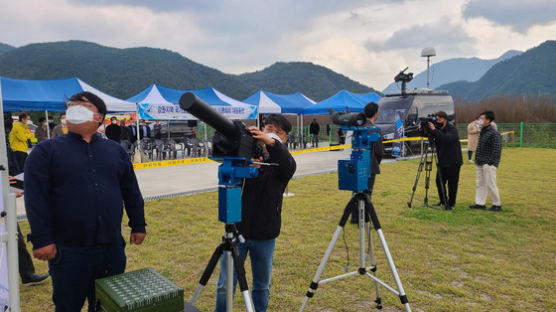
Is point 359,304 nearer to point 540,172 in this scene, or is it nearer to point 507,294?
point 507,294

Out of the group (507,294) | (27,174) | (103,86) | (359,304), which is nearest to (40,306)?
(27,174)

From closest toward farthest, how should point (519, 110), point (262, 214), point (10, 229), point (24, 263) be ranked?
1. point (10, 229)
2. point (262, 214)
3. point (24, 263)
4. point (519, 110)

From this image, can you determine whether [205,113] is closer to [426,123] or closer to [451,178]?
[426,123]

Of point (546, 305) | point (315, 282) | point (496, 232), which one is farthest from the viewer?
point (496, 232)

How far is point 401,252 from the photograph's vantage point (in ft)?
15.6

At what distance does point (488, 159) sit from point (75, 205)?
→ 6949mm

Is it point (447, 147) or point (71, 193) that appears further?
point (447, 147)

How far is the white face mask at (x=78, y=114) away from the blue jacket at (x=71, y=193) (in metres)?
0.11

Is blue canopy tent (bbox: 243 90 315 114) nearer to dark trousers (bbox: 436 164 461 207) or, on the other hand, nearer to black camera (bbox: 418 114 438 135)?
dark trousers (bbox: 436 164 461 207)

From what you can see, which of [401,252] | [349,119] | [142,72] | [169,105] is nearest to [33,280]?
[349,119]

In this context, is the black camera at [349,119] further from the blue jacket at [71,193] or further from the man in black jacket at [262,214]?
the blue jacket at [71,193]

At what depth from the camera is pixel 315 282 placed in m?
2.96

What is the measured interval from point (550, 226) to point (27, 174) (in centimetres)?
724

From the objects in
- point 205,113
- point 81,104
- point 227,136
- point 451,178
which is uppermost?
point 81,104
